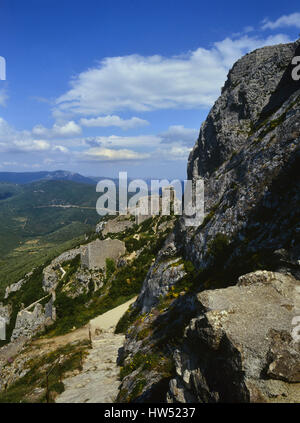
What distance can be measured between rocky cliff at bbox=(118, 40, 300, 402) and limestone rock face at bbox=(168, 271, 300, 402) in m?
0.02

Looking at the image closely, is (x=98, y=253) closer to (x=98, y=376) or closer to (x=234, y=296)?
(x=98, y=376)

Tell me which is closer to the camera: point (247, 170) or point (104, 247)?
point (247, 170)

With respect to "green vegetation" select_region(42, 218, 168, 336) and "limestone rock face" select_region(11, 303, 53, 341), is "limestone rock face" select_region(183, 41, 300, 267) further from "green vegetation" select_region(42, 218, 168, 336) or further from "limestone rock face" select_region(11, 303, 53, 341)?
"limestone rock face" select_region(11, 303, 53, 341)

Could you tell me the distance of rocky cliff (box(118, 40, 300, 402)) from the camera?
5465 mm

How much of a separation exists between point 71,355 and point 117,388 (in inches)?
335

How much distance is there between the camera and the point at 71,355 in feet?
59.8

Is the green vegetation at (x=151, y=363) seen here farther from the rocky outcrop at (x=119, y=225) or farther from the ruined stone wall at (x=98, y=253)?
the rocky outcrop at (x=119, y=225)

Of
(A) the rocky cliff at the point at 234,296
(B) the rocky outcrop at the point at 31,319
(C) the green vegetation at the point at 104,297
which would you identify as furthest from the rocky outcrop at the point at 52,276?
(A) the rocky cliff at the point at 234,296

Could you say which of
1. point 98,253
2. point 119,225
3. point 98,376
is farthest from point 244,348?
point 119,225

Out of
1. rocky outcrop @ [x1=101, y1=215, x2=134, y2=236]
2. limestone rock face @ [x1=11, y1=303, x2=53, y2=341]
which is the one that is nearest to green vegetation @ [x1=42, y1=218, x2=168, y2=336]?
limestone rock face @ [x1=11, y1=303, x2=53, y2=341]

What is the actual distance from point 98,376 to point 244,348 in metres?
11.7

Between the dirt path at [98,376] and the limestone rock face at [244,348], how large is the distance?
6043 mm

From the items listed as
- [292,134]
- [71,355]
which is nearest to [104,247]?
[71,355]

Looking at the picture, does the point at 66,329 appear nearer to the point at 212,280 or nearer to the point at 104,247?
the point at 104,247
